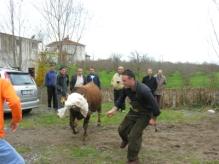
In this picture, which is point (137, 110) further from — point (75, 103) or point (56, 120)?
point (56, 120)

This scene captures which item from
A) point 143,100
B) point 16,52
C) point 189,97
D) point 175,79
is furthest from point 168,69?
point 143,100

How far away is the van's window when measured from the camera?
14.8 metres

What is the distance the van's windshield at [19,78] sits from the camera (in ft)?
48.6

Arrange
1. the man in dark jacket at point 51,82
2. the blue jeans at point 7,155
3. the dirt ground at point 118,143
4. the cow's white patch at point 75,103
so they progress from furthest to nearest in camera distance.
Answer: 1. the man in dark jacket at point 51,82
2. the cow's white patch at point 75,103
3. the dirt ground at point 118,143
4. the blue jeans at point 7,155

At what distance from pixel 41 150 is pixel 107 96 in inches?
507

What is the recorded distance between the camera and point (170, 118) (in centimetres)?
1540

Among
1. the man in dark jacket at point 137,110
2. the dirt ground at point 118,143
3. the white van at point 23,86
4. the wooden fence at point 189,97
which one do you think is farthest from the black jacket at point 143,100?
the wooden fence at point 189,97

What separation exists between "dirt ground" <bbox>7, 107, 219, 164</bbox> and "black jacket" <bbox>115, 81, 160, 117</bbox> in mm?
1057

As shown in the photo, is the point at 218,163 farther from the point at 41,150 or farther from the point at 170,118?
the point at 170,118

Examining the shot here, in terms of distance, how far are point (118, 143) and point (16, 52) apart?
68.8ft

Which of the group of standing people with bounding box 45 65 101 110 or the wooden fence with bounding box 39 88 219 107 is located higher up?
the group of standing people with bounding box 45 65 101 110

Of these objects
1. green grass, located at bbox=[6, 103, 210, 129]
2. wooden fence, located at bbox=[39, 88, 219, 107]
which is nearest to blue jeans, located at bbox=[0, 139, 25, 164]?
green grass, located at bbox=[6, 103, 210, 129]

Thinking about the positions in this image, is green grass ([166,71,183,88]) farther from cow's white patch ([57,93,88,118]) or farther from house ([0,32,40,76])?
cow's white patch ([57,93,88,118])

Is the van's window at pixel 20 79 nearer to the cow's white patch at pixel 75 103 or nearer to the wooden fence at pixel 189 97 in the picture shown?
the wooden fence at pixel 189 97
